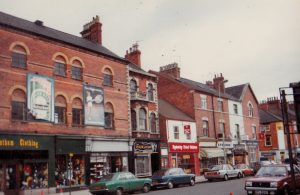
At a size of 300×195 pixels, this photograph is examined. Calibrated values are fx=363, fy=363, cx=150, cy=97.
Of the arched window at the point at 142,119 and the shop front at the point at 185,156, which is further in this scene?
the shop front at the point at 185,156

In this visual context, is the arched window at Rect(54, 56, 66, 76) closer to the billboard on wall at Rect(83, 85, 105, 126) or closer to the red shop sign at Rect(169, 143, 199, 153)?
the billboard on wall at Rect(83, 85, 105, 126)

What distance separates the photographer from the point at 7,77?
23.7 metres

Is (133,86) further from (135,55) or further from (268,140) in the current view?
(268,140)

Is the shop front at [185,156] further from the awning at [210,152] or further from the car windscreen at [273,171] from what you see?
the car windscreen at [273,171]

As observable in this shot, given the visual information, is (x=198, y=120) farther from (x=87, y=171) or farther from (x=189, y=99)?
(x=87, y=171)

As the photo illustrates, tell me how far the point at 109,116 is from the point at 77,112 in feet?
11.8

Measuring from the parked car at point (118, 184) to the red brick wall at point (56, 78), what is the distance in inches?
231

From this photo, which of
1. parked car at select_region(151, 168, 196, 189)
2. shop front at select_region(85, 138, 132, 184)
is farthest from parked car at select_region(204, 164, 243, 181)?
shop front at select_region(85, 138, 132, 184)

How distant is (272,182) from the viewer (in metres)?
16.8

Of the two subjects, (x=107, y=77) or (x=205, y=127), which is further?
(x=205, y=127)

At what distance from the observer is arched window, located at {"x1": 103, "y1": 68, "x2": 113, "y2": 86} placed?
103 feet

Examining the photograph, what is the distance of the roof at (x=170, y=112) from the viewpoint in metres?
39.5

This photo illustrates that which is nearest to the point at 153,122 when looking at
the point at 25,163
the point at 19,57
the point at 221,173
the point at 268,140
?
the point at 221,173

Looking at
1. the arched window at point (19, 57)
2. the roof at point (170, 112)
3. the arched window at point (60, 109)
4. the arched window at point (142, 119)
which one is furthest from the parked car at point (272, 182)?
the roof at point (170, 112)
